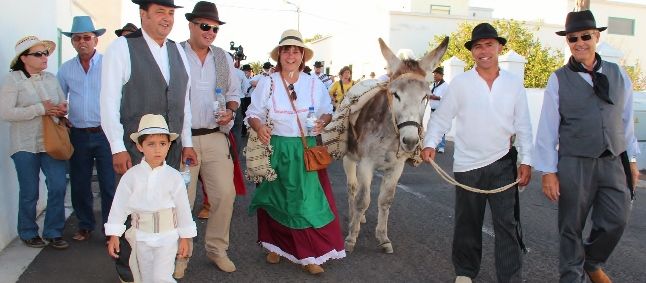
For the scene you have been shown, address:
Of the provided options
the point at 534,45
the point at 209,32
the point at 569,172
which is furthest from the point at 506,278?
the point at 534,45

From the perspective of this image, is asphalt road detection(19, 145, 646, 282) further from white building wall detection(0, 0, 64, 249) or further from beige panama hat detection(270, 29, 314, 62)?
beige panama hat detection(270, 29, 314, 62)

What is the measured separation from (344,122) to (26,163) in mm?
3105

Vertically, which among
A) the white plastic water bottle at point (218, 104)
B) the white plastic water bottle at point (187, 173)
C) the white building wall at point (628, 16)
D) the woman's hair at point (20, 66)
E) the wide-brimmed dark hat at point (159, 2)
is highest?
the white building wall at point (628, 16)

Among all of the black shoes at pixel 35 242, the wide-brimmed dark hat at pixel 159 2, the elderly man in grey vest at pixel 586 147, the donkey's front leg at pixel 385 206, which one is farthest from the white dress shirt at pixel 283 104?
the black shoes at pixel 35 242

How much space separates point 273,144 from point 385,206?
4.66 feet

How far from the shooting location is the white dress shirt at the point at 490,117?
4.28 meters

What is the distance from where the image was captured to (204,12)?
4754 millimetres

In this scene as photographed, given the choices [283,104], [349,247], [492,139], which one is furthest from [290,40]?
[349,247]

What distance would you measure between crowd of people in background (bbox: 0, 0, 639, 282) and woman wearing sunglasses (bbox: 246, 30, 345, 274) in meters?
0.01

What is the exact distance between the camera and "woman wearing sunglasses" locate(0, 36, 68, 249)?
523cm

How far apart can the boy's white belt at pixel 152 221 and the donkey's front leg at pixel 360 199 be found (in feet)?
7.99

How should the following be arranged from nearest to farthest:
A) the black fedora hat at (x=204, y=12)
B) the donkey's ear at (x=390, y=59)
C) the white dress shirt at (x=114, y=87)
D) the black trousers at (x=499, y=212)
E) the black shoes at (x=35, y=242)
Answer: the white dress shirt at (x=114, y=87), the black trousers at (x=499, y=212), the black fedora hat at (x=204, y=12), the donkey's ear at (x=390, y=59), the black shoes at (x=35, y=242)

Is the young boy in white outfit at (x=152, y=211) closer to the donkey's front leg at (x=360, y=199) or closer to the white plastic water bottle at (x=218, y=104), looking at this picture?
the white plastic water bottle at (x=218, y=104)

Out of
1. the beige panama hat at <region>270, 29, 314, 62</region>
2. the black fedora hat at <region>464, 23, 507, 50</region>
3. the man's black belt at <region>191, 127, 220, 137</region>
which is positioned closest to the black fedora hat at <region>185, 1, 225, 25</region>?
the beige panama hat at <region>270, 29, 314, 62</region>
